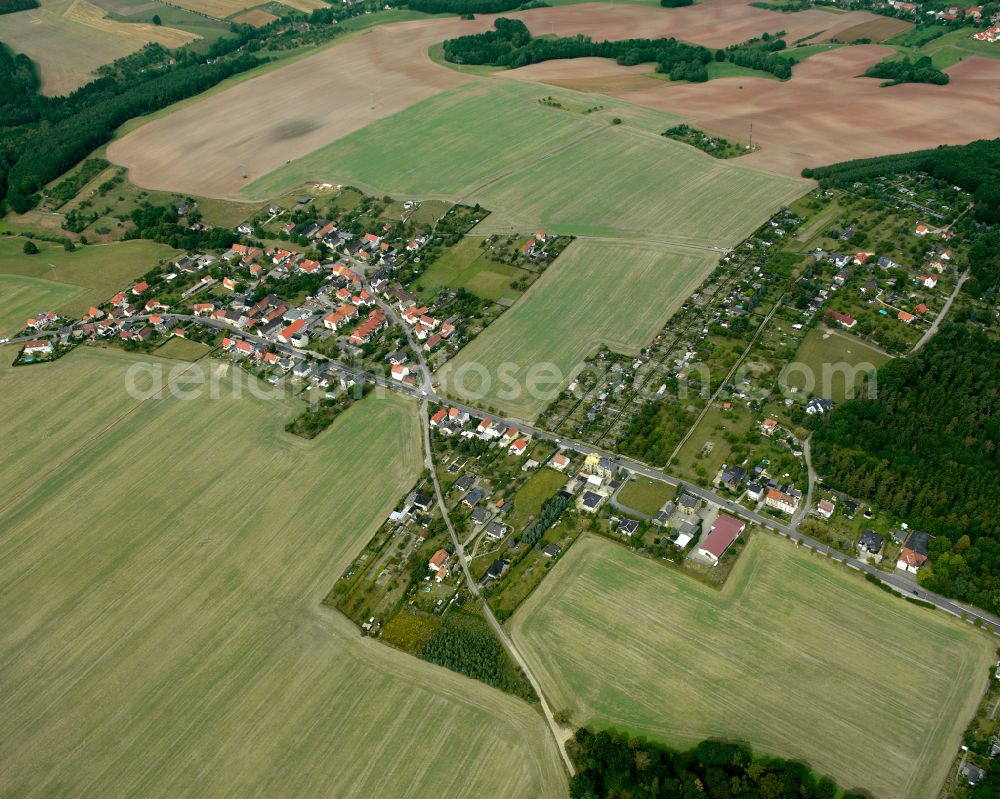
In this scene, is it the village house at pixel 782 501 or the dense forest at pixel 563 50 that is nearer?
the village house at pixel 782 501

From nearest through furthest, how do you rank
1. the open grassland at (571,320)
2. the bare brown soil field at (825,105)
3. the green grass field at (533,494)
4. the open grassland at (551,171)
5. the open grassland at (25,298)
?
the green grass field at (533,494) → the open grassland at (571,320) → the open grassland at (25,298) → the open grassland at (551,171) → the bare brown soil field at (825,105)

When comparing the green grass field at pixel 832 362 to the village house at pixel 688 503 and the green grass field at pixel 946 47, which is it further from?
the green grass field at pixel 946 47

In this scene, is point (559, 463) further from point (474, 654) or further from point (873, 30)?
point (873, 30)

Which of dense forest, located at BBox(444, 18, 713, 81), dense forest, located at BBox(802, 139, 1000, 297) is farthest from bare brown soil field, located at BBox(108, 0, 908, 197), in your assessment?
dense forest, located at BBox(802, 139, 1000, 297)

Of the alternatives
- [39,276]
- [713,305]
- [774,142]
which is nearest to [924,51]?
[774,142]

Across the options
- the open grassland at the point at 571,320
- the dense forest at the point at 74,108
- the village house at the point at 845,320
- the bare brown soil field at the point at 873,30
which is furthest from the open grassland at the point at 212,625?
the bare brown soil field at the point at 873,30

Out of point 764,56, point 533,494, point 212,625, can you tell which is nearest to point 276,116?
point 764,56

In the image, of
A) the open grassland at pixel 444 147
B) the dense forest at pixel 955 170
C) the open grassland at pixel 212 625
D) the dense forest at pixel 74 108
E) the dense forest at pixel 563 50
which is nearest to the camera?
the open grassland at pixel 212 625

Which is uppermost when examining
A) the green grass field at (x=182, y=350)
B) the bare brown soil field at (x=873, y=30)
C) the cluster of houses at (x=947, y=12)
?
the cluster of houses at (x=947, y=12)
